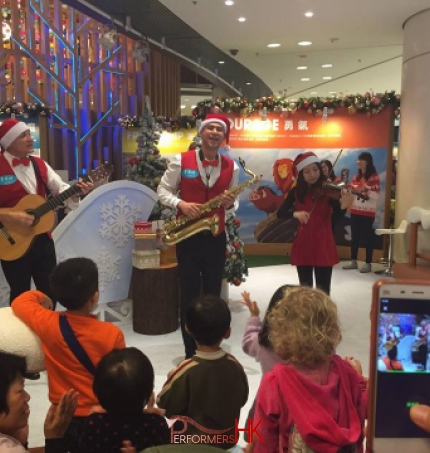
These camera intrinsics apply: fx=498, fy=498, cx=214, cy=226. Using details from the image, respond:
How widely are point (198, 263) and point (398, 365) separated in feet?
8.22

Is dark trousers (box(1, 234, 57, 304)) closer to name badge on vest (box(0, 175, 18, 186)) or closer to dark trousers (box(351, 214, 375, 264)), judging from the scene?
name badge on vest (box(0, 175, 18, 186))

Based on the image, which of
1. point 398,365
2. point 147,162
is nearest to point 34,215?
point 398,365

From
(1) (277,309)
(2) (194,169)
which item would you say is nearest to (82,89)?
(2) (194,169)

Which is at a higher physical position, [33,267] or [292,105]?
[292,105]

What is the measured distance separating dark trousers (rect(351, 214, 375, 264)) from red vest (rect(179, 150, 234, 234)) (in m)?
4.57

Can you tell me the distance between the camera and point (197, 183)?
3523mm

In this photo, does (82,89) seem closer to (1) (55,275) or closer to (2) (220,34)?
(2) (220,34)

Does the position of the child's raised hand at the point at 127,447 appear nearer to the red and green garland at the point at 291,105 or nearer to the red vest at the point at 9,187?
the red vest at the point at 9,187

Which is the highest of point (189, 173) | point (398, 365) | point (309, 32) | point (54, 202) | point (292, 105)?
point (309, 32)

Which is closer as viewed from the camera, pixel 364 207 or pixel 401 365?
pixel 401 365

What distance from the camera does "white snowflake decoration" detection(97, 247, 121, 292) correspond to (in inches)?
167

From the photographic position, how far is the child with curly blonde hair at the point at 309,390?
1285 millimetres

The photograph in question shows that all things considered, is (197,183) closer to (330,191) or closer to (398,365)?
(330,191)

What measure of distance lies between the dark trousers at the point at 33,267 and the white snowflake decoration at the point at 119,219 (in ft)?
2.44
